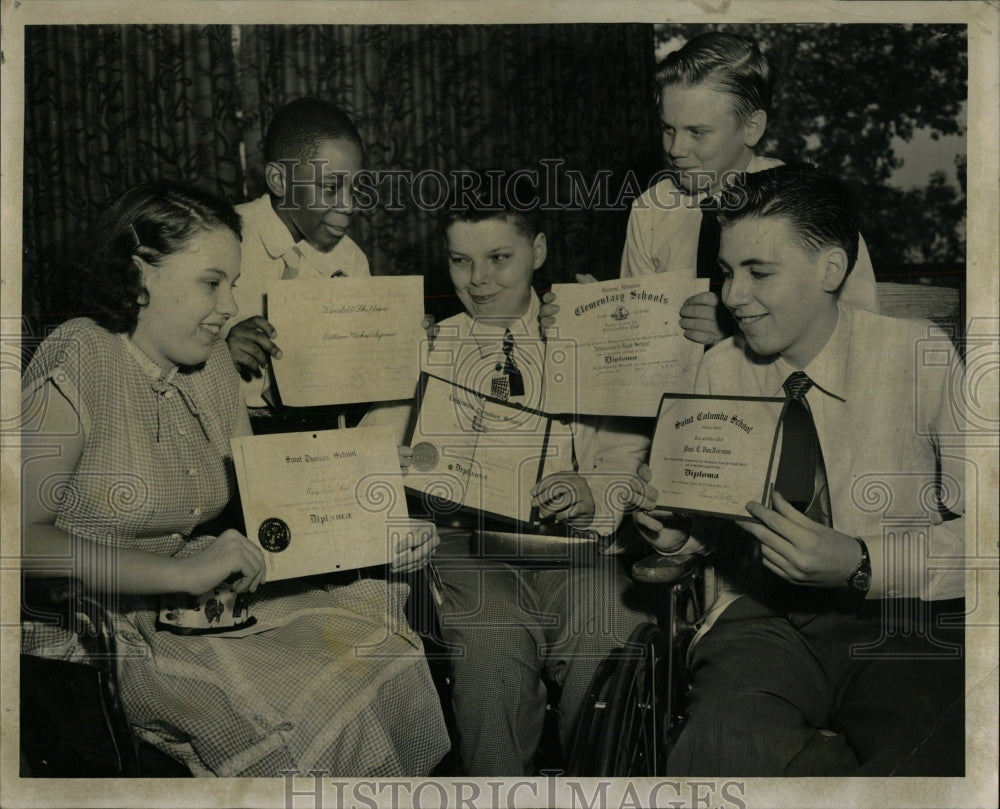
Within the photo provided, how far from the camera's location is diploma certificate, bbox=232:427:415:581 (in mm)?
3170

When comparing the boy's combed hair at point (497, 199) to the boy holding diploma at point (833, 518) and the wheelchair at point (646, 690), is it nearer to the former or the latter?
the boy holding diploma at point (833, 518)

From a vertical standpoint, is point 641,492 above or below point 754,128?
below

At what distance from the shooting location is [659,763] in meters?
3.16

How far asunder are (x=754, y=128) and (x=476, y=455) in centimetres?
144

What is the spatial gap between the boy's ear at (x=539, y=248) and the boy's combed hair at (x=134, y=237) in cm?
98

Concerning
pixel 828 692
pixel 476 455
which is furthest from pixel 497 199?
pixel 828 692

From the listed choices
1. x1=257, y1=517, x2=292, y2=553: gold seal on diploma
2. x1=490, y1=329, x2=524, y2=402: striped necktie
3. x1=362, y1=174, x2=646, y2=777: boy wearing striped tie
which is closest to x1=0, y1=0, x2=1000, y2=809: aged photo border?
x1=362, y1=174, x2=646, y2=777: boy wearing striped tie

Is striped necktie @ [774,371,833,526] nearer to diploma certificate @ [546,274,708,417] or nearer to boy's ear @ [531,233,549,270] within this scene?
diploma certificate @ [546,274,708,417]

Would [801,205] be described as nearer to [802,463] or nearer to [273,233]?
[802,463]

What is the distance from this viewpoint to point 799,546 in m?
3.06

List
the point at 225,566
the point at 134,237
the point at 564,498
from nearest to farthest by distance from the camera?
the point at 225,566 → the point at 134,237 → the point at 564,498

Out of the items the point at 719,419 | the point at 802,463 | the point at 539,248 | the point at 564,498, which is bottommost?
the point at 564,498

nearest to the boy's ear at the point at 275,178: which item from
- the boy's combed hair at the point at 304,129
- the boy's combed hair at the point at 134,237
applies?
the boy's combed hair at the point at 304,129

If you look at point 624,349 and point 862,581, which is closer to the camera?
point 862,581
